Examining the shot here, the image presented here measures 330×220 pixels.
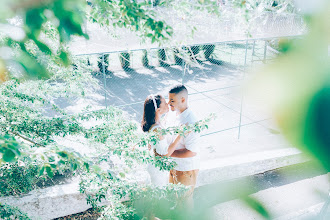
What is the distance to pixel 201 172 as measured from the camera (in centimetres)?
441

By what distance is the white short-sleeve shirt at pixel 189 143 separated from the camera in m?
3.20

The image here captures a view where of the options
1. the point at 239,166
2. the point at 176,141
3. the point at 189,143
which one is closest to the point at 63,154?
the point at 176,141

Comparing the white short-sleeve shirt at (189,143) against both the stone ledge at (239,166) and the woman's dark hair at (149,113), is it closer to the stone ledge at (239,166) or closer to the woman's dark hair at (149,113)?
the woman's dark hair at (149,113)

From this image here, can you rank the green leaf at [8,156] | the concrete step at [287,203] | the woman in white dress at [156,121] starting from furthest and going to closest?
1. the concrete step at [287,203]
2. the woman in white dress at [156,121]
3. the green leaf at [8,156]

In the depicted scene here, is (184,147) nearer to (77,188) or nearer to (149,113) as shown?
(149,113)

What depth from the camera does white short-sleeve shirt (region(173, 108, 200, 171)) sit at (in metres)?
3.20

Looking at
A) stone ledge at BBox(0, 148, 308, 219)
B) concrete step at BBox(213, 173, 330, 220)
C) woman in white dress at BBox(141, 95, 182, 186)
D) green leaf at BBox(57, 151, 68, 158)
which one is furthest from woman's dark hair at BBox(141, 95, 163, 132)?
concrete step at BBox(213, 173, 330, 220)

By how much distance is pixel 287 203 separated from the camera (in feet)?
14.2

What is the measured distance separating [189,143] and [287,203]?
224 cm

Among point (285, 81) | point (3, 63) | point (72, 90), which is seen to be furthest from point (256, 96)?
point (72, 90)

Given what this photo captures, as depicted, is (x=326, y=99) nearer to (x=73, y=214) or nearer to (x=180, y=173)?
(x=180, y=173)

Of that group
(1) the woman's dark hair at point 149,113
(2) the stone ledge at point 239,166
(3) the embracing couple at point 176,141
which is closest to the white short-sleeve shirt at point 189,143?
(3) the embracing couple at point 176,141

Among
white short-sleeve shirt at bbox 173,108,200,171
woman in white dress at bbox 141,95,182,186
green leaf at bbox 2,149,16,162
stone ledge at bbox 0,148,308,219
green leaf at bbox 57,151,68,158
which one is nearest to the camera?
green leaf at bbox 2,149,16,162

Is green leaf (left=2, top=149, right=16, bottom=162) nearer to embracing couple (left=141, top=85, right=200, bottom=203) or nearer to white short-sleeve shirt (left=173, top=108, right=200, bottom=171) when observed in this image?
embracing couple (left=141, top=85, right=200, bottom=203)
